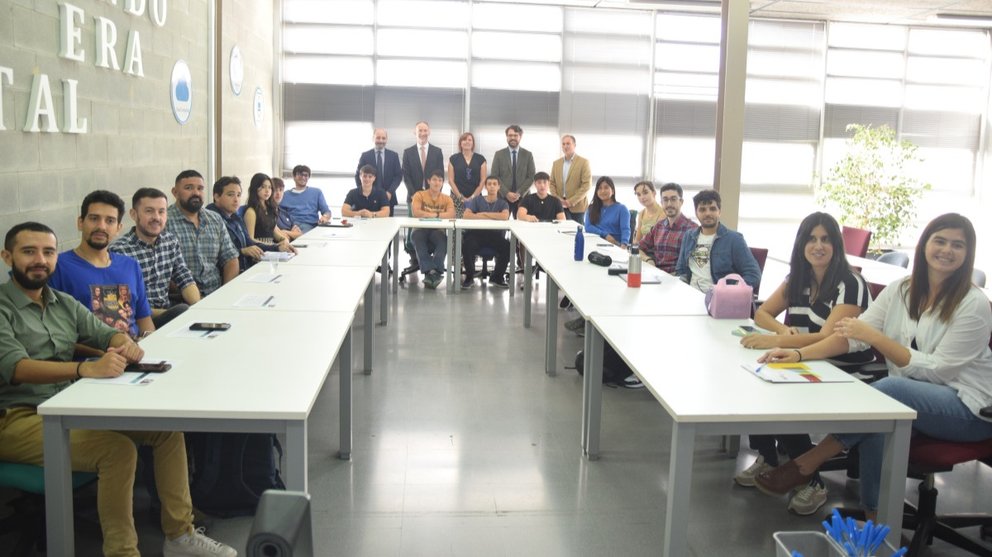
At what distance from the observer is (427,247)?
8359 millimetres

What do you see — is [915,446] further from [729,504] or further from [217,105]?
[217,105]

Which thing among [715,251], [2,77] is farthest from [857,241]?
[2,77]

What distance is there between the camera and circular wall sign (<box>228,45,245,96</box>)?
7.61m

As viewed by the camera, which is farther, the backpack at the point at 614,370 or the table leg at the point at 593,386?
the backpack at the point at 614,370

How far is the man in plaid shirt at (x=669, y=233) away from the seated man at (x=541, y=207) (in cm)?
287

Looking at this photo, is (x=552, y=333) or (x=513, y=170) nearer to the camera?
(x=552, y=333)

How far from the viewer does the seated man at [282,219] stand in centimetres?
687

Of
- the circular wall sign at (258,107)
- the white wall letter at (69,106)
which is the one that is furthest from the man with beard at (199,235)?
the circular wall sign at (258,107)

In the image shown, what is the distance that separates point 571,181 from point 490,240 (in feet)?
3.75

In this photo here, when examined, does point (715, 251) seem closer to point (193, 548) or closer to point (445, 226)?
point (193, 548)

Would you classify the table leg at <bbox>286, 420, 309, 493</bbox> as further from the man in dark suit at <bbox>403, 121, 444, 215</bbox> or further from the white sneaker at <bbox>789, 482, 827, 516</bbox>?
the man in dark suit at <bbox>403, 121, 444, 215</bbox>

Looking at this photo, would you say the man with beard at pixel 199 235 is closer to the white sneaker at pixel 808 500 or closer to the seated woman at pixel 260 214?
the seated woman at pixel 260 214

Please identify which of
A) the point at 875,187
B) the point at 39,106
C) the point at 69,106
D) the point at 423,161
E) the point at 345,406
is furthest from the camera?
the point at 423,161

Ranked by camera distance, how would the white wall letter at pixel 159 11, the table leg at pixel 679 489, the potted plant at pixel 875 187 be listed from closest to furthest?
the table leg at pixel 679 489 < the white wall letter at pixel 159 11 < the potted plant at pixel 875 187
